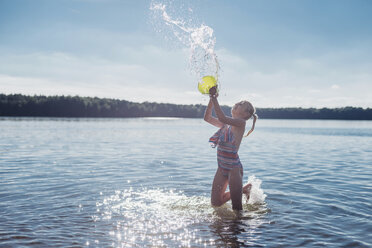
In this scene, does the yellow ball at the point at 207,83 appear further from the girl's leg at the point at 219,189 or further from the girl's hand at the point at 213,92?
the girl's leg at the point at 219,189

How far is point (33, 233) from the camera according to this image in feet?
18.7

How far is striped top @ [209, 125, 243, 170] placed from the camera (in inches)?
262

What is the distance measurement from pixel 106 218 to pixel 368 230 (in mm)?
5369

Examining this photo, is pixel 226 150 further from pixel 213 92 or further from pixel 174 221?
pixel 174 221

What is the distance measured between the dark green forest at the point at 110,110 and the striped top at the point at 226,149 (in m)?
93.3

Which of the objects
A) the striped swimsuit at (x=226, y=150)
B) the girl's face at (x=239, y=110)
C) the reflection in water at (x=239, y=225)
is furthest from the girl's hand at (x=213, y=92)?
the reflection in water at (x=239, y=225)

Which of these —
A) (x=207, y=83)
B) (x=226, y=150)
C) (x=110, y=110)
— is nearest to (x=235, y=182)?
(x=226, y=150)

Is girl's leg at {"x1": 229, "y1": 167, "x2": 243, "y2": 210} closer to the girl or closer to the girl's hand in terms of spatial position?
the girl

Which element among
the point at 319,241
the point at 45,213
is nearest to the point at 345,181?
the point at 319,241

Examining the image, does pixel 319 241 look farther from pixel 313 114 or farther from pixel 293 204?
pixel 313 114

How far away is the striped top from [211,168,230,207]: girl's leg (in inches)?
11.7

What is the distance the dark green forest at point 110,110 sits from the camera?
121312 millimetres

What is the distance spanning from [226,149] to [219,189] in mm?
1030

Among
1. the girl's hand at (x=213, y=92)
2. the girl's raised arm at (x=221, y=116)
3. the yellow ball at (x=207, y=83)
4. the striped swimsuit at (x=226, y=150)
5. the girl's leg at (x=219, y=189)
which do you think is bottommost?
the girl's leg at (x=219, y=189)
